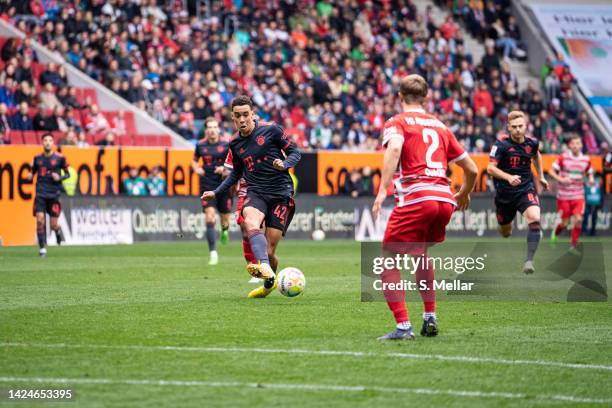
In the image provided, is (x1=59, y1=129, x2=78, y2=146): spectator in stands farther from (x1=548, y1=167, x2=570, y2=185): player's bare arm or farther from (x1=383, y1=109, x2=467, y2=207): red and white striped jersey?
(x1=383, y1=109, x2=467, y2=207): red and white striped jersey

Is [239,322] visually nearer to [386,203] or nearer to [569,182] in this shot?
[569,182]

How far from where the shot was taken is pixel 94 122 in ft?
98.3

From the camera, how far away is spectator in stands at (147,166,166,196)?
99.3ft

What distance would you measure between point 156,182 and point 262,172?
16.9 metres

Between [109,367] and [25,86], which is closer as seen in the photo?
[109,367]

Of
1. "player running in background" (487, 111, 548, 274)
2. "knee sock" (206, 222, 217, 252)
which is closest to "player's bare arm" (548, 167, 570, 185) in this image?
"player running in background" (487, 111, 548, 274)

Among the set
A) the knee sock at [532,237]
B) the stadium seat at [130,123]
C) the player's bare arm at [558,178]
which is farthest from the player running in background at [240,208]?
the stadium seat at [130,123]

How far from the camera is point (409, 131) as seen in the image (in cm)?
976

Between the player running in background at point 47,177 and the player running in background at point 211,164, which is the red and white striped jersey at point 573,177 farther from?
the player running in background at point 47,177

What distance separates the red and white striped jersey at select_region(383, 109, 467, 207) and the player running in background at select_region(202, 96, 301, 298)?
3.89 m

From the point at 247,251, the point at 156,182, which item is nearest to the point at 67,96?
the point at 156,182

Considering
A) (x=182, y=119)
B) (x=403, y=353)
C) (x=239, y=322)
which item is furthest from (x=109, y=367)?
(x=182, y=119)

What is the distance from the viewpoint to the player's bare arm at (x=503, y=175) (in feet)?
57.3

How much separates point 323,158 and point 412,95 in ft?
77.1
